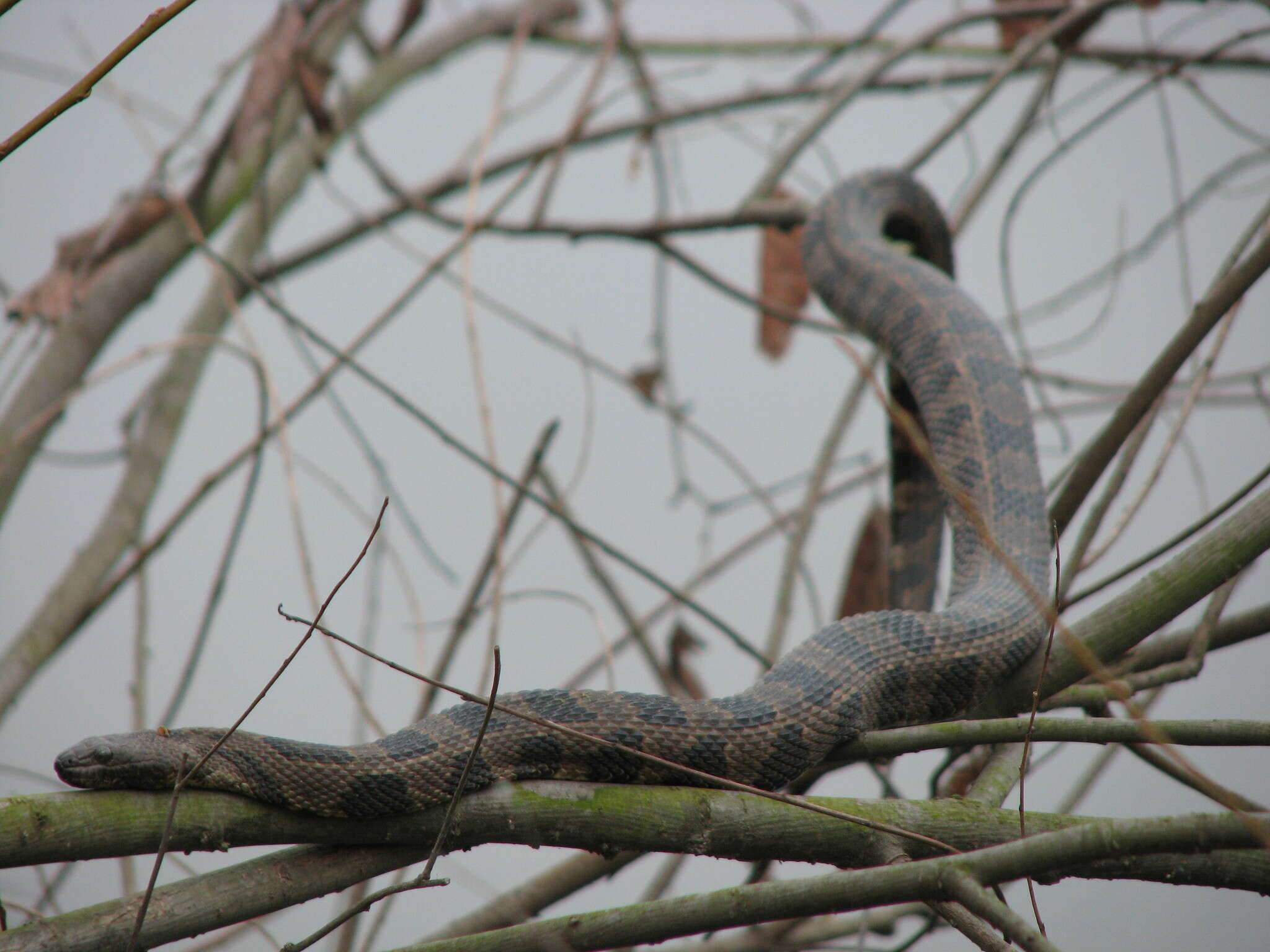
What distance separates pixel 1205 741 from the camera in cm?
139

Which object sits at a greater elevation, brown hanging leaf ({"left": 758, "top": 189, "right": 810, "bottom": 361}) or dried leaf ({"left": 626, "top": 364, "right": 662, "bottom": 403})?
brown hanging leaf ({"left": 758, "top": 189, "right": 810, "bottom": 361})

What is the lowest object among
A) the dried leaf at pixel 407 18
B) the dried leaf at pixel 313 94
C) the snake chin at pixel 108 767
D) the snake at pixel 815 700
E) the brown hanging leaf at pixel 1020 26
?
the snake chin at pixel 108 767

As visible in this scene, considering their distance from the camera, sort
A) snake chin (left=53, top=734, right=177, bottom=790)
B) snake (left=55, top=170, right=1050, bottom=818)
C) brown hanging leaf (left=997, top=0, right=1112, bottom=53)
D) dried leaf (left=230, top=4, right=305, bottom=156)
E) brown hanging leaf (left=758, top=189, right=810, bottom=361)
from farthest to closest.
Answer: brown hanging leaf (left=758, top=189, right=810, bottom=361)
brown hanging leaf (left=997, top=0, right=1112, bottom=53)
dried leaf (left=230, top=4, right=305, bottom=156)
snake (left=55, top=170, right=1050, bottom=818)
snake chin (left=53, top=734, right=177, bottom=790)

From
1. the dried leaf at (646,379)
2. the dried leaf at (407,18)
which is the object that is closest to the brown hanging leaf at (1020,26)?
the dried leaf at (646,379)

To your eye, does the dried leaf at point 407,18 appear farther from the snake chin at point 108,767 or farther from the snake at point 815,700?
the snake chin at point 108,767

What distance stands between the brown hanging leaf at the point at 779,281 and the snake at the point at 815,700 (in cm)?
67

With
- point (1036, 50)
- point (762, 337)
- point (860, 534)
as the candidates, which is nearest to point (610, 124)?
Result: point (762, 337)

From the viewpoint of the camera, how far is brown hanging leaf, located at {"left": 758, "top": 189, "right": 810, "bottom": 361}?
3631 mm

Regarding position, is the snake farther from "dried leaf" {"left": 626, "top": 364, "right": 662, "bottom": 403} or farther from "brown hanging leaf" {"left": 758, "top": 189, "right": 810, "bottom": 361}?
"dried leaf" {"left": 626, "top": 364, "right": 662, "bottom": 403}

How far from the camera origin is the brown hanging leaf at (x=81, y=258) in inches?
113

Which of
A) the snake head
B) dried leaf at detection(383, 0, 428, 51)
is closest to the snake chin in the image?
the snake head

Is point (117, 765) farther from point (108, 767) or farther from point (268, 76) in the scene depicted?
point (268, 76)

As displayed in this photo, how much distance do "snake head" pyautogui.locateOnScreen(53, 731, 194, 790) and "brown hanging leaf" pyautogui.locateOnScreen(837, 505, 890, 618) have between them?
6.12 ft

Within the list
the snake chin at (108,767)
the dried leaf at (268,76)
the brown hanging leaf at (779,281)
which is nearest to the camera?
the snake chin at (108,767)
